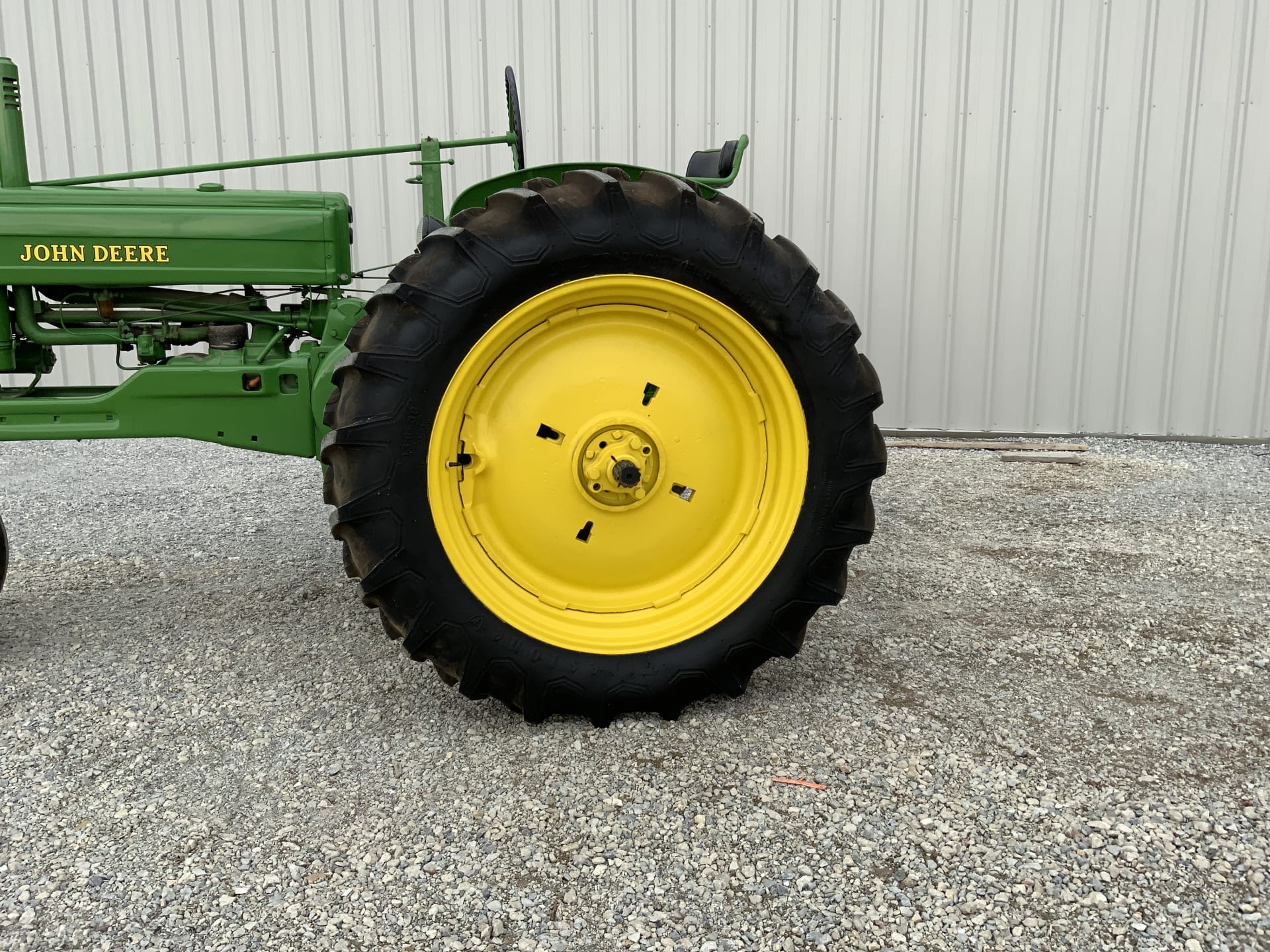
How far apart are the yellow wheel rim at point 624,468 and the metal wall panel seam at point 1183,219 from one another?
13.8ft

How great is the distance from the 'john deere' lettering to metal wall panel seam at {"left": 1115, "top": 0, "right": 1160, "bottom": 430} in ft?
15.9

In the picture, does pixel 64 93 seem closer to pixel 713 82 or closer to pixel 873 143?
pixel 713 82

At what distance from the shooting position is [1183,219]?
5422 millimetres

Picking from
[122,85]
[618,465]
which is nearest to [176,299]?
[618,465]

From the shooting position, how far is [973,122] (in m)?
5.39

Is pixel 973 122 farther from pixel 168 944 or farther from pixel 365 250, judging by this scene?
pixel 168 944

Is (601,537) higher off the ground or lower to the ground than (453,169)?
lower

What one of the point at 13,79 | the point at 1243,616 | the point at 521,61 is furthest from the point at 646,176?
the point at 521,61

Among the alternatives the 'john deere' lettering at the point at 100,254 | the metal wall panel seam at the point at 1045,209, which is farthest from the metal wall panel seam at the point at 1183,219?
the 'john deere' lettering at the point at 100,254

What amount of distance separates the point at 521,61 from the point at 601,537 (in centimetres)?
401

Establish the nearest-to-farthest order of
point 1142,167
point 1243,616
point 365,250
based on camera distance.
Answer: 1. point 1243,616
2. point 1142,167
3. point 365,250

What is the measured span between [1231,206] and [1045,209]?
97 cm

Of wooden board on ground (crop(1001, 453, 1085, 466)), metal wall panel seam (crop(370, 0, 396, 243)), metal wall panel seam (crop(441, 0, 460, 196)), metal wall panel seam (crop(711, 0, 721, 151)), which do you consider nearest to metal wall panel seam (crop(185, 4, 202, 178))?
metal wall panel seam (crop(370, 0, 396, 243))

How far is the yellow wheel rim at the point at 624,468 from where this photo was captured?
7.23 ft
